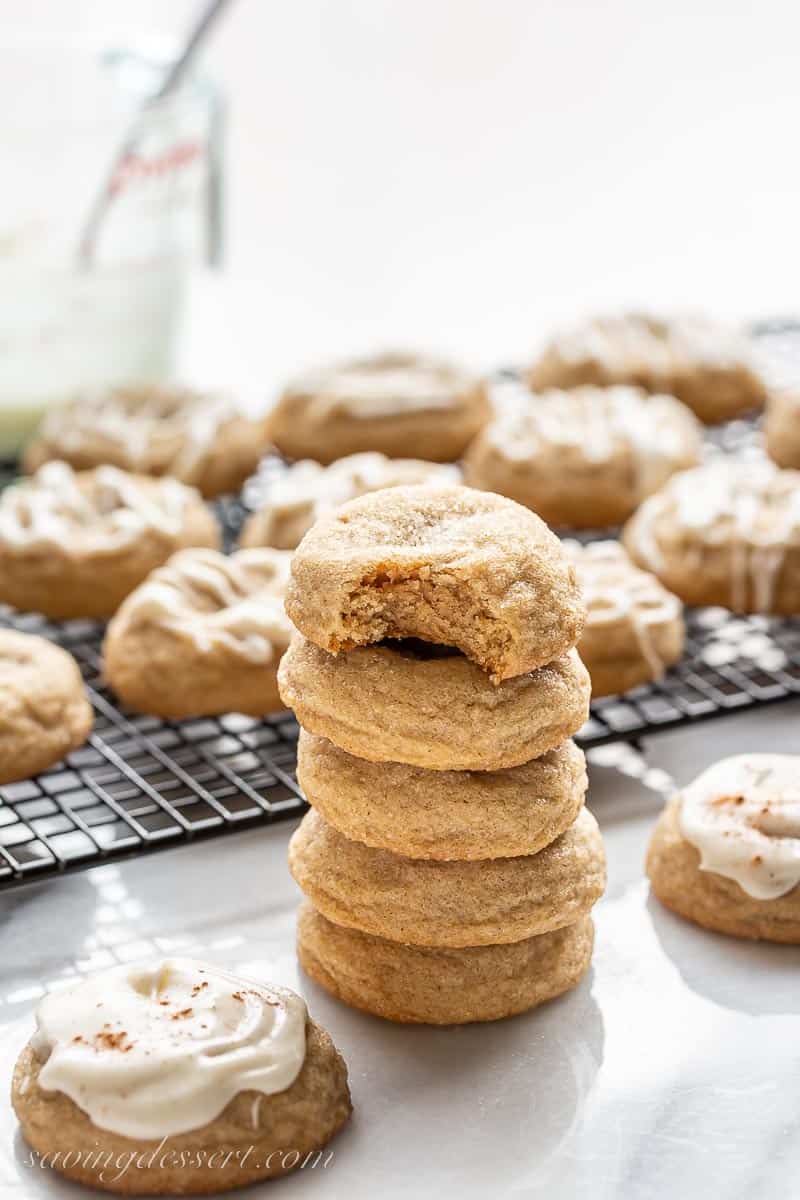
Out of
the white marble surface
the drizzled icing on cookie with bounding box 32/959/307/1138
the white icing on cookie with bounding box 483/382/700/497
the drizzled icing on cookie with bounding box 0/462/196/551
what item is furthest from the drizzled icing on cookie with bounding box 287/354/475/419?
the drizzled icing on cookie with bounding box 32/959/307/1138

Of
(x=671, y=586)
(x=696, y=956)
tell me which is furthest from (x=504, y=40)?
(x=696, y=956)

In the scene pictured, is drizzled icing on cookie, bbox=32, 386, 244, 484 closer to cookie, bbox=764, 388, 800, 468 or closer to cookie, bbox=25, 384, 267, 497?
cookie, bbox=25, 384, 267, 497

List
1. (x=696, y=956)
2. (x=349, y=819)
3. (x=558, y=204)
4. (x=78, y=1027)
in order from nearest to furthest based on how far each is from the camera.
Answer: (x=78, y=1027), (x=349, y=819), (x=696, y=956), (x=558, y=204)

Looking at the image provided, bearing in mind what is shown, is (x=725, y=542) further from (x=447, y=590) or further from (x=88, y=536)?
(x=447, y=590)

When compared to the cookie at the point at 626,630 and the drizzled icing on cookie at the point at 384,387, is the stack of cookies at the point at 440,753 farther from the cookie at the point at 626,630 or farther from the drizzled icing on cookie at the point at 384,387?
the drizzled icing on cookie at the point at 384,387

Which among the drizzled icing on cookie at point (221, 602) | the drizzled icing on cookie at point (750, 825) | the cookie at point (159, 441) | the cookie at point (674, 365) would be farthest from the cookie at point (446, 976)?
the cookie at point (674, 365)

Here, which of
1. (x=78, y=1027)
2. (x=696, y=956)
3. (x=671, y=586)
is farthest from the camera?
(x=671, y=586)

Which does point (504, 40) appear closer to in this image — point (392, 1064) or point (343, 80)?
point (343, 80)
